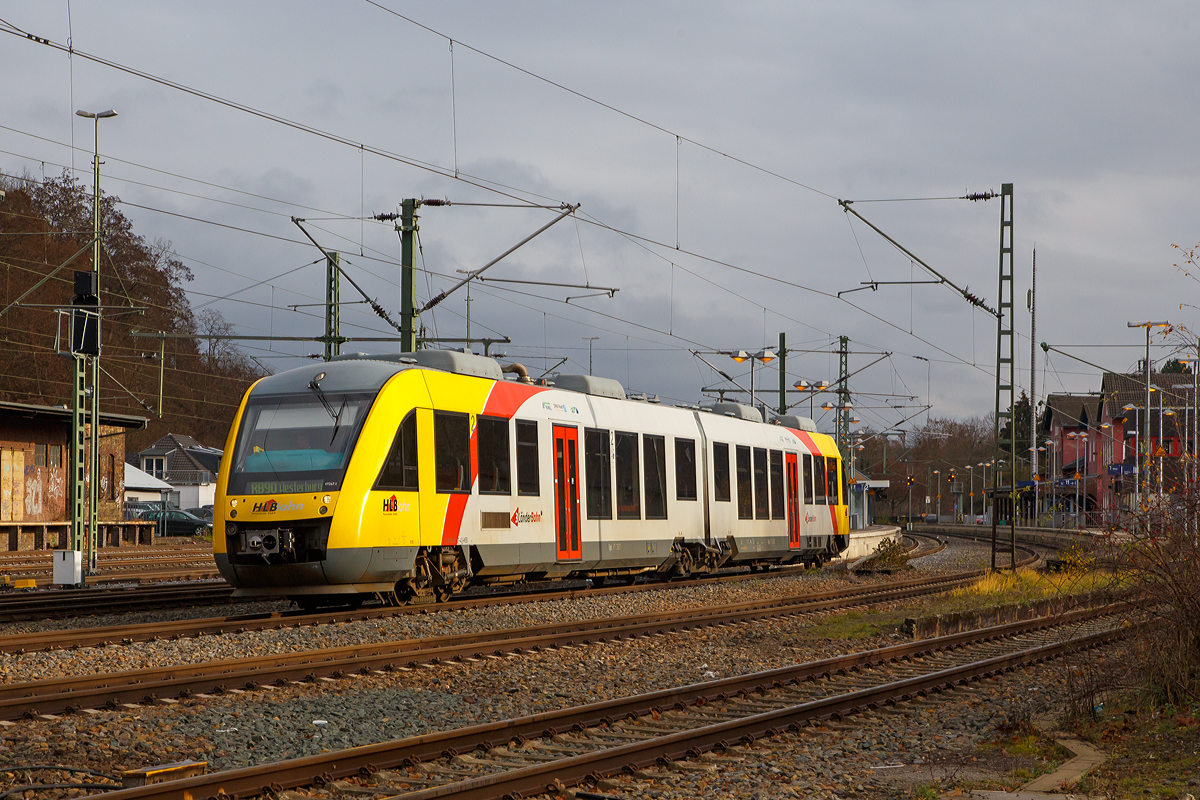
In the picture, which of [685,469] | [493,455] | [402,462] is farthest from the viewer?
[685,469]

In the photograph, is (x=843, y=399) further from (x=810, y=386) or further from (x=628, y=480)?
(x=628, y=480)

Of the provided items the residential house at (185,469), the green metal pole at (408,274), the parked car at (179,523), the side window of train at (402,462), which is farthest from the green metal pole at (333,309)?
the residential house at (185,469)

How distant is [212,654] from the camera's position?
12.2 m

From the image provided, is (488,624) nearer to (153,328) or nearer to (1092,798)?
(1092,798)

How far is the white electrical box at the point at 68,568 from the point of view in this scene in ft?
67.1

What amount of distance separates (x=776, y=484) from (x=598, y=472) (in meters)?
8.18

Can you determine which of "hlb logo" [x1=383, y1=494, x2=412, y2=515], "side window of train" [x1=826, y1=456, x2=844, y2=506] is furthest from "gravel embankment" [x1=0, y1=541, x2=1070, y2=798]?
"side window of train" [x1=826, y1=456, x2=844, y2=506]

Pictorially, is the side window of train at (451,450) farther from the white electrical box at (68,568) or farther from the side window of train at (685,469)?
the white electrical box at (68,568)

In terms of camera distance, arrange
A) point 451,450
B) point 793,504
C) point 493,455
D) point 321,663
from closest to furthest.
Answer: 1. point 321,663
2. point 451,450
3. point 493,455
4. point 793,504

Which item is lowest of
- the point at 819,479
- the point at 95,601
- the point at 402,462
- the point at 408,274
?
the point at 95,601

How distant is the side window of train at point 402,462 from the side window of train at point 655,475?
6605 mm

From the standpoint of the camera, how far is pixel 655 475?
2184 centimetres

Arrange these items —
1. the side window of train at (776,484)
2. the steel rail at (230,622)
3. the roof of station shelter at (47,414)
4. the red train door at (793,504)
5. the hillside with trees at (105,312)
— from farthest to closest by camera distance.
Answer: the hillside with trees at (105,312), the roof of station shelter at (47,414), the red train door at (793,504), the side window of train at (776,484), the steel rail at (230,622)

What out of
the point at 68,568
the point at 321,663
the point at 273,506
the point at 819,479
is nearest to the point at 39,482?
the point at 68,568
